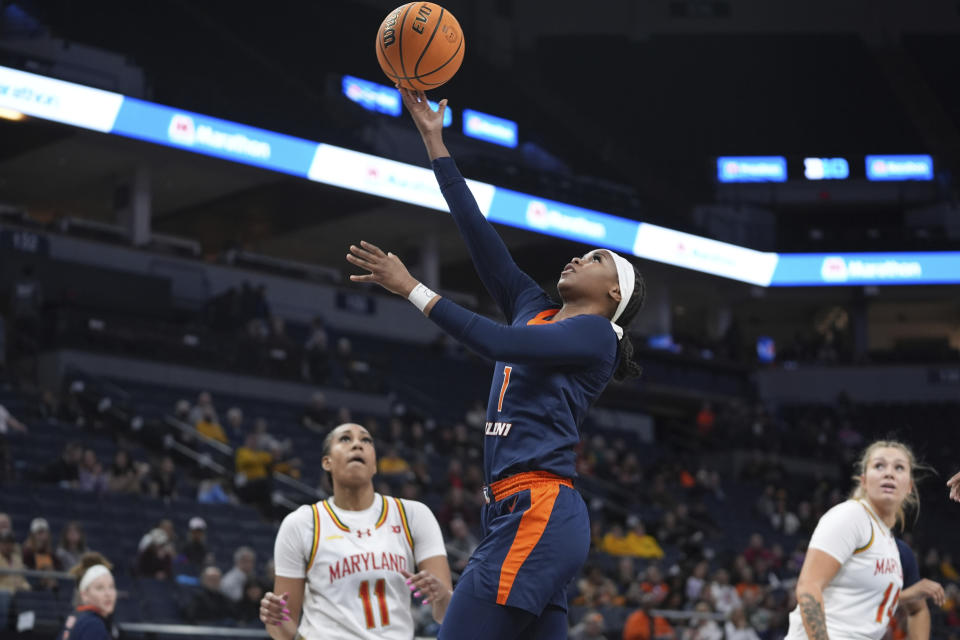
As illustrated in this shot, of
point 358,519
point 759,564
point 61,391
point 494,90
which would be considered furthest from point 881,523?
point 494,90

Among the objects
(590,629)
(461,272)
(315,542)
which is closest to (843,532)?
(315,542)

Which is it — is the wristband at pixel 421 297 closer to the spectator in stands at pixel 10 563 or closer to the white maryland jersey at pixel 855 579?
the white maryland jersey at pixel 855 579

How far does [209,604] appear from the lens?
1158 centimetres

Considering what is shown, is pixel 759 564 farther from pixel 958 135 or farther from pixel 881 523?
pixel 958 135

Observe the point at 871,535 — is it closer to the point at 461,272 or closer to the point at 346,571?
the point at 346,571

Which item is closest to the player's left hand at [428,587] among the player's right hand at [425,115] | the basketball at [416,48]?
the player's right hand at [425,115]

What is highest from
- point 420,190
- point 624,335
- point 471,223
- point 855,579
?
point 420,190

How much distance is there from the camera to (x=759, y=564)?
19.1 meters

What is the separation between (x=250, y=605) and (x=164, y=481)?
3.74 metres

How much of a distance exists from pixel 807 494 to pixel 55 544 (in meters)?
18.0

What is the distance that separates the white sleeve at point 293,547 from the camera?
16.9 feet

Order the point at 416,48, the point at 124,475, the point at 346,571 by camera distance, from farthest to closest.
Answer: the point at 124,475, the point at 346,571, the point at 416,48

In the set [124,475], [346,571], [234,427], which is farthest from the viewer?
[234,427]

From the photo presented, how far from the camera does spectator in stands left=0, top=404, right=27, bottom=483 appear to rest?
14039 mm
